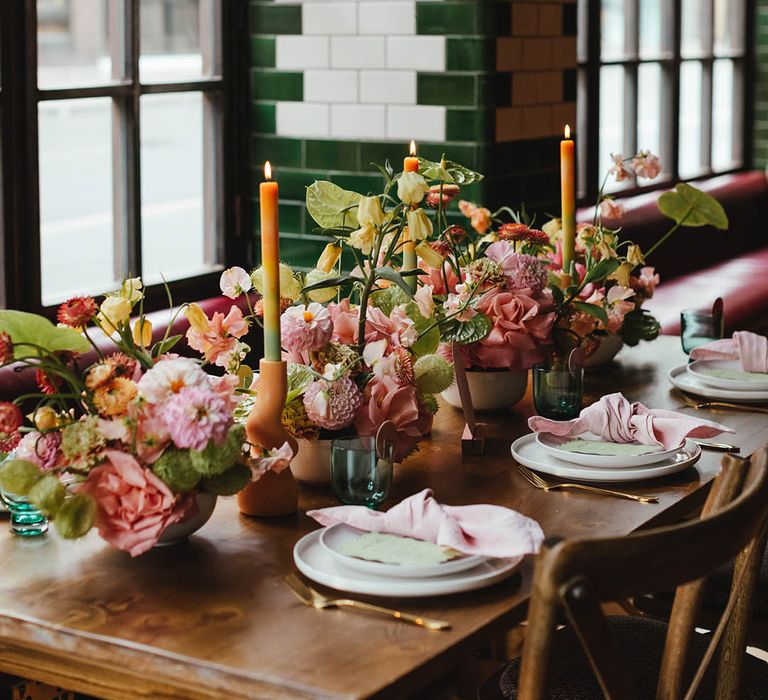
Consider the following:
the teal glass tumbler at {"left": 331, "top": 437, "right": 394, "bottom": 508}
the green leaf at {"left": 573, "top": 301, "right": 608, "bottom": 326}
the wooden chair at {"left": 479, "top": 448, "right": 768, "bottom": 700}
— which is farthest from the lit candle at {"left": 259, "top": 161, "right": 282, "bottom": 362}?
the green leaf at {"left": 573, "top": 301, "right": 608, "bottom": 326}

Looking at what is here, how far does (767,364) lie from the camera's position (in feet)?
8.11

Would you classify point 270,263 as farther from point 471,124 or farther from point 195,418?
point 471,124

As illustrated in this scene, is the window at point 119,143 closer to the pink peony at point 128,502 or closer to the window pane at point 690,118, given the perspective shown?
the pink peony at point 128,502

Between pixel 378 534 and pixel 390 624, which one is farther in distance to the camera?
pixel 378 534

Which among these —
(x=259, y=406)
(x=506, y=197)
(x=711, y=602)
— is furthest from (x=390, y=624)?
(x=506, y=197)

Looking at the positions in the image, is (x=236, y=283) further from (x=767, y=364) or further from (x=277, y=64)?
(x=277, y=64)

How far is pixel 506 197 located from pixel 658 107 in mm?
2253

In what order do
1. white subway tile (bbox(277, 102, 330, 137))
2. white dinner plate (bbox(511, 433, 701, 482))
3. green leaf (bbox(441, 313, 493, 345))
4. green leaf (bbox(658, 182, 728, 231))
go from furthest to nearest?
white subway tile (bbox(277, 102, 330, 137)), green leaf (bbox(658, 182, 728, 231)), green leaf (bbox(441, 313, 493, 345)), white dinner plate (bbox(511, 433, 701, 482))

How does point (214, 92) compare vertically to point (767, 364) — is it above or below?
above

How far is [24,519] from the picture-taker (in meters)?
1.62

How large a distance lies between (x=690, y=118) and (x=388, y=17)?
2.79 m

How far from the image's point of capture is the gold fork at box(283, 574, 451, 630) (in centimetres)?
134

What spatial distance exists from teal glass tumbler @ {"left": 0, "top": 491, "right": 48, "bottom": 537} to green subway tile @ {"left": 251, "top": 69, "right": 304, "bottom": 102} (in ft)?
7.88

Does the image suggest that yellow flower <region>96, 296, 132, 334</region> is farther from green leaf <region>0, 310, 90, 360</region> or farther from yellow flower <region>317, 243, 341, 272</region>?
yellow flower <region>317, 243, 341, 272</region>
